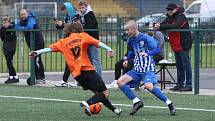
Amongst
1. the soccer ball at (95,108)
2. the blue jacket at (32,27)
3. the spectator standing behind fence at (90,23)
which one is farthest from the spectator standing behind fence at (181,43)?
the soccer ball at (95,108)

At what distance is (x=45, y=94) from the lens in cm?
1591

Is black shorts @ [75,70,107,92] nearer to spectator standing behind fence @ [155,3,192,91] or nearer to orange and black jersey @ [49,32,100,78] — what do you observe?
orange and black jersey @ [49,32,100,78]

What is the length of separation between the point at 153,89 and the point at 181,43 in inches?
163

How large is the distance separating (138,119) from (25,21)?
7471 mm

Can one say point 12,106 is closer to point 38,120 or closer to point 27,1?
point 38,120

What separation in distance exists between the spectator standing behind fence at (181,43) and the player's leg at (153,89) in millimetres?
3798

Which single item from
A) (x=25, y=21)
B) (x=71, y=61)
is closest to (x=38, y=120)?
(x=71, y=61)

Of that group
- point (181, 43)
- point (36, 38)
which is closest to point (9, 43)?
point (36, 38)

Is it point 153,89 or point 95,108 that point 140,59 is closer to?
point 153,89

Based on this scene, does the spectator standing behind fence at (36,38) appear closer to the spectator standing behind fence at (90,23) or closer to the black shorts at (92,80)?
the spectator standing behind fence at (90,23)

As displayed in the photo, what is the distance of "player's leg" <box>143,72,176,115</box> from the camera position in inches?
483

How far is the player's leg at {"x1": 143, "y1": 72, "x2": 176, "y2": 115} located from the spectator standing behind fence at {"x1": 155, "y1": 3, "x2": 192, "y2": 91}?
3.80 meters

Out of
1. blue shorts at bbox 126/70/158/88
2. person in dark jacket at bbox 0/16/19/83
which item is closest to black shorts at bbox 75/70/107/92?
blue shorts at bbox 126/70/158/88

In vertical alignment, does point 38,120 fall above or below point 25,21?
below
